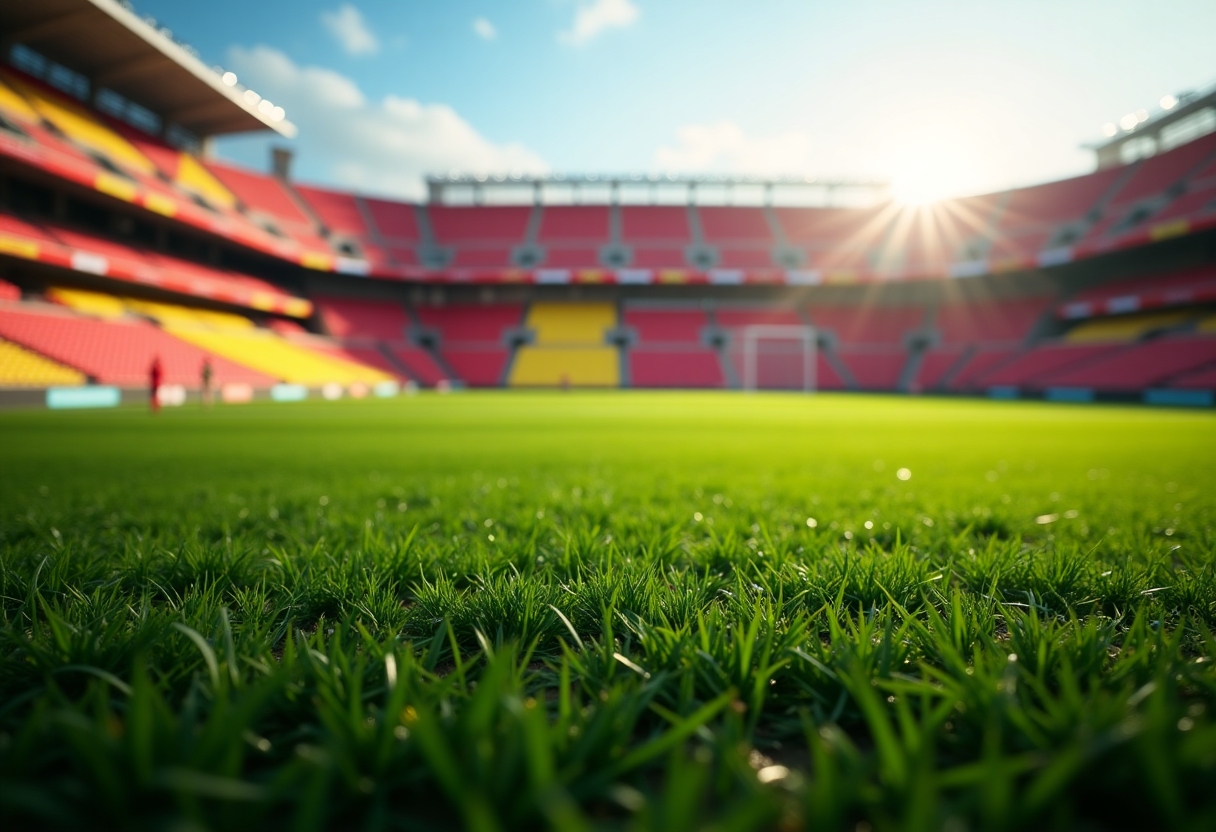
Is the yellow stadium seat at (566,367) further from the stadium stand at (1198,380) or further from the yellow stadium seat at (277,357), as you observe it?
the stadium stand at (1198,380)

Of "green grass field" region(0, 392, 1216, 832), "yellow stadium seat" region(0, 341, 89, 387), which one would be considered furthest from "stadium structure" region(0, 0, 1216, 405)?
"green grass field" region(0, 392, 1216, 832)

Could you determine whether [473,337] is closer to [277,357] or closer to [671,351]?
[671,351]

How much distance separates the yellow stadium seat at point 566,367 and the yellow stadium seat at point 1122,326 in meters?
27.1

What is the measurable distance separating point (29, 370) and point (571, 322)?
97.0ft

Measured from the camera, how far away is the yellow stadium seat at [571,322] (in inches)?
1585

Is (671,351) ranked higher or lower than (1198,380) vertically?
higher

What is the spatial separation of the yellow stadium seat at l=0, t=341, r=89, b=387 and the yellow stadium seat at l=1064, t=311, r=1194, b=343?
4450 centimetres

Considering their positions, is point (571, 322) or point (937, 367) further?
point (571, 322)

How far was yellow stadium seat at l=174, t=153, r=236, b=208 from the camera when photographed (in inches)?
1174

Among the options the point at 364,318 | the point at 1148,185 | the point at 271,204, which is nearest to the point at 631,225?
the point at 364,318

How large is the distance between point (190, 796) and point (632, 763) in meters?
0.52

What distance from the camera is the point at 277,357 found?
27156 mm

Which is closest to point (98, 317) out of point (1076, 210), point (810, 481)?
point (810, 481)

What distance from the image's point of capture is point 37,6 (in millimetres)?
21359
